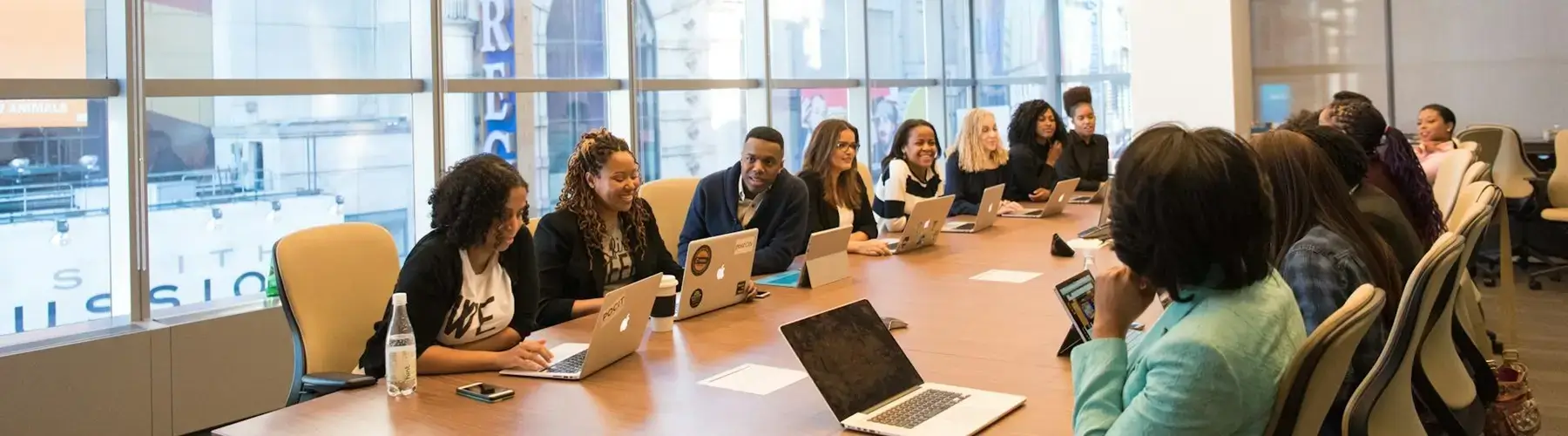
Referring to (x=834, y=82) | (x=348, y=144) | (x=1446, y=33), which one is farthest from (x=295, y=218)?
(x=1446, y=33)

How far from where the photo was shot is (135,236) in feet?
13.8

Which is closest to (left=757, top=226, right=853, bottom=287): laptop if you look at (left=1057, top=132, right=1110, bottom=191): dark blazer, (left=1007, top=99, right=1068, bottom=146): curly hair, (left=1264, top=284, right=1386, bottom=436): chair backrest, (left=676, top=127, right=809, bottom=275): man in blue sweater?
(left=676, top=127, right=809, bottom=275): man in blue sweater

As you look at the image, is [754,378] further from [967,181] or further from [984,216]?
[967,181]

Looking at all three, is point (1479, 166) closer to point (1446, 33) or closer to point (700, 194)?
point (700, 194)

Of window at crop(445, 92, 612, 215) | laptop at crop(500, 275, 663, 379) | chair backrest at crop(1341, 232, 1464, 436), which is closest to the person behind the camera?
chair backrest at crop(1341, 232, 1464, 436)

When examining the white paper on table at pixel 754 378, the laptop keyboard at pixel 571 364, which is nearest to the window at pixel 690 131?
the laptop keyboard at pixel 571 364

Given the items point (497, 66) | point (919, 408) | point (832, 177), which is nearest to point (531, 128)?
point (497, 66)

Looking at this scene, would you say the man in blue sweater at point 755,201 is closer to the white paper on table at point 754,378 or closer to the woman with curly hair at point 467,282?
the woman with curly hair at point 467,282

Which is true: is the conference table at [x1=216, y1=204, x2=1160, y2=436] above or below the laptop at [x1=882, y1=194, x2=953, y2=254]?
below

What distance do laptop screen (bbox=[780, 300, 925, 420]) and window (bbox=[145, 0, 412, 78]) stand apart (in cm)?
308

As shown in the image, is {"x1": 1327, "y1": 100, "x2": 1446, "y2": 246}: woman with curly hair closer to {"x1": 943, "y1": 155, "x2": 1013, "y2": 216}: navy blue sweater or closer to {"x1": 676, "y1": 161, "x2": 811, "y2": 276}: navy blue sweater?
{"x1": 676, "y1": 161, "x2": 811, "y2": 276}: navy blue sweater

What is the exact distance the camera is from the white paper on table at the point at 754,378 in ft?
7.72

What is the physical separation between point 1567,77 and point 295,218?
807cm

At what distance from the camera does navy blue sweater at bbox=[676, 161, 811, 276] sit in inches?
166
